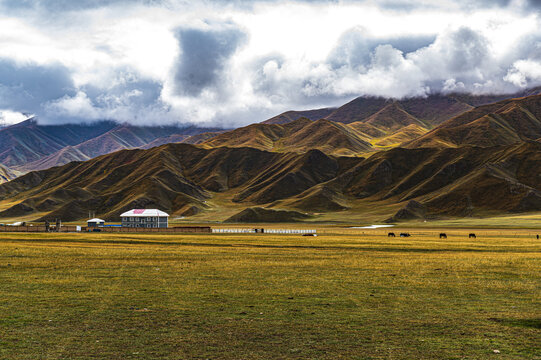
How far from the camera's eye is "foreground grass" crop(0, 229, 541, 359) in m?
18.7

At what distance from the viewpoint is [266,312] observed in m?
25.4

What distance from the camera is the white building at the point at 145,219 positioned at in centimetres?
18562

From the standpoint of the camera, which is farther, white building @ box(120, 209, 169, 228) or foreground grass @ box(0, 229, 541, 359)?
white building @ box(120, 209, 169, 228)

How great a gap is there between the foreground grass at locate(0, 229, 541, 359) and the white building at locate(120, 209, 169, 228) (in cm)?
14160

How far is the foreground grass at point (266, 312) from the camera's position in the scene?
61.3 feet

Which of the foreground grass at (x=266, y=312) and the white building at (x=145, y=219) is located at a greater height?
the white building at (x=145, y=219)

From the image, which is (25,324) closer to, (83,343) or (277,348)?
(83,343)

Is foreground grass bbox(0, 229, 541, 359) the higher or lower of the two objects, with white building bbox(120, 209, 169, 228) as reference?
lower

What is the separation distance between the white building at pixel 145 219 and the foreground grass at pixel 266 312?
14160cm

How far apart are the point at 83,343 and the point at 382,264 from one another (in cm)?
3526

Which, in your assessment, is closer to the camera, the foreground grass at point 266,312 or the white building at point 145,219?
the foreground grass at point 266,312

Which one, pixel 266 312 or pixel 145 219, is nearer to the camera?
pixel 266 312

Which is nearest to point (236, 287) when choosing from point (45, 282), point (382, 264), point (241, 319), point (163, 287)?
point (163, 287)

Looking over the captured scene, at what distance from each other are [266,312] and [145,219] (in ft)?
548
